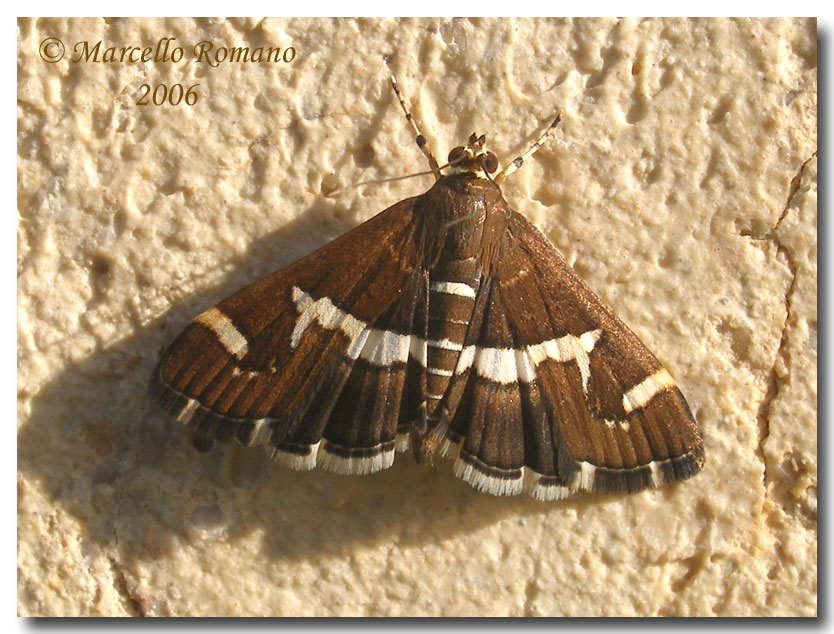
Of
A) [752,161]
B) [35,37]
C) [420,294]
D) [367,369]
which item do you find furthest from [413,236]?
[35,37]

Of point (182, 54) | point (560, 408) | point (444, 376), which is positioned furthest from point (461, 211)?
point (182, 54)

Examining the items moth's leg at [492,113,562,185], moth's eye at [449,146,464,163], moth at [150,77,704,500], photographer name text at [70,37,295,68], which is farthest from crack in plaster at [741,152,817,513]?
photographer name text at [70,37,295,68]

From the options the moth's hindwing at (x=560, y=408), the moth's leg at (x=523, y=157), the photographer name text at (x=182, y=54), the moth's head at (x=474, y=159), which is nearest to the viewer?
the moth's hindwing at (x=560, y=408)

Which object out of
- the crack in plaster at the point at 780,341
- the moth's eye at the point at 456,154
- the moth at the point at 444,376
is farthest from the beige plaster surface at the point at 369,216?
the moth at the point at 444,376

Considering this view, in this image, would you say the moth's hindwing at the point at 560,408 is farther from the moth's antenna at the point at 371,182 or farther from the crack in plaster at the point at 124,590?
the crack in plaster at the point at 124,590

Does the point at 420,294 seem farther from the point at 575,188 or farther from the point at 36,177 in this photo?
the point at 36,177

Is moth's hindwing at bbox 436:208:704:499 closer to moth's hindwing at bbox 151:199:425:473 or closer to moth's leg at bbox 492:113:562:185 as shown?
moth's hindwing at bbox 151:199:425:473

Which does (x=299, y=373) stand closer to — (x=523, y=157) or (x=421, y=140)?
(x=421, y=140)
